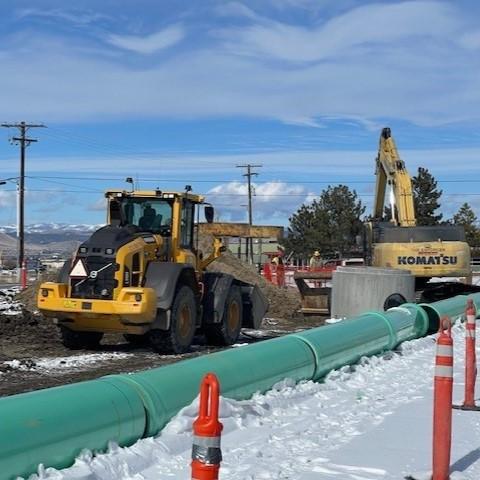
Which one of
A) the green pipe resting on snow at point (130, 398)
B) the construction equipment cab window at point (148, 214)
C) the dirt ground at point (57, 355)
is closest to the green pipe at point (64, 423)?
the green pipe resting on snow at point (130, 398)

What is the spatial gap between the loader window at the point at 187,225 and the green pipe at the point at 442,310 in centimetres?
436

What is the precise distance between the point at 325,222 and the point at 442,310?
5850cm

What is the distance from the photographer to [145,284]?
12.4 m

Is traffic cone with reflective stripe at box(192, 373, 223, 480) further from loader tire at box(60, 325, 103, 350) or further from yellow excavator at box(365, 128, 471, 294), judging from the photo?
yellow excavator at box(365, 128, 471, 294)

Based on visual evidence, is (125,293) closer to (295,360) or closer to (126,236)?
(126,236)

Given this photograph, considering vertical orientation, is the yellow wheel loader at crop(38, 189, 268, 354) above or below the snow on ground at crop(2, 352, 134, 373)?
above

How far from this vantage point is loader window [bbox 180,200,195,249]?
1332 centimetres

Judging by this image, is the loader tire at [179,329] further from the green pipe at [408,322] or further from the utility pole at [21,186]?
the utility pole at [21,186]

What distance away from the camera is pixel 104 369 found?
35.5 feet

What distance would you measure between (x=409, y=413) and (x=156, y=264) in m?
5.93

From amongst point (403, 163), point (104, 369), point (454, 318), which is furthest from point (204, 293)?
point (403, 163)

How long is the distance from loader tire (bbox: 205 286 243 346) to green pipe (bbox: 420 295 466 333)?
3.31 metres

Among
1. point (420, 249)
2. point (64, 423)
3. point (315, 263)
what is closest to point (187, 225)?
point (64, 423)

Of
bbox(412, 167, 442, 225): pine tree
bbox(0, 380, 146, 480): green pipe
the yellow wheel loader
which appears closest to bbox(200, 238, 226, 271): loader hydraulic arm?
the yellow wheel loader
